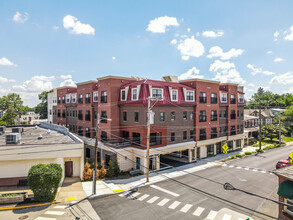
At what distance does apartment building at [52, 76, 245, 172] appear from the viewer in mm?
26359

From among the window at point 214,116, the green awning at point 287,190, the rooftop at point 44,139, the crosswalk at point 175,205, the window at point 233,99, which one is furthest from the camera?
the window at point 233,99

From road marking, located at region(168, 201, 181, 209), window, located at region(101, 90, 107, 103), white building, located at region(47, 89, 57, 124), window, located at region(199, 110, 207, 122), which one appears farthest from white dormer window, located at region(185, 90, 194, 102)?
white building, located at region(47, 89, 57, 124)

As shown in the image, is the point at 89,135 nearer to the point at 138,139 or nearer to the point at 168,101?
the point at 138,139

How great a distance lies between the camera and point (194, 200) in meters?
17.3

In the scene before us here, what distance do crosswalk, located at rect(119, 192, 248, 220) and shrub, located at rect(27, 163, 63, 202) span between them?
20.9 feet

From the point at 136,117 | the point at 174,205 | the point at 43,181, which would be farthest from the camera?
the point at 136,117

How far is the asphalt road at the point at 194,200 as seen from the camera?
14.8 metres

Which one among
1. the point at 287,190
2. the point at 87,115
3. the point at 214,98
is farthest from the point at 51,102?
the point at 287,190

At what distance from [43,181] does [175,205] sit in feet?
38.5

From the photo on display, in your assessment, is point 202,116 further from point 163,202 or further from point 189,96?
point 163,202

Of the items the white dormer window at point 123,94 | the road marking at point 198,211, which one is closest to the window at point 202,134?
the white dormer window at point 123,94

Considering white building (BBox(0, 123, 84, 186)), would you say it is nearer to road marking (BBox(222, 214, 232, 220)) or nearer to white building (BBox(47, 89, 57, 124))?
road marking (BBox(222, 214, 232, 220))

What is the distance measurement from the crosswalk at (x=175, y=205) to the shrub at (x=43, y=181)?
636 centimetres

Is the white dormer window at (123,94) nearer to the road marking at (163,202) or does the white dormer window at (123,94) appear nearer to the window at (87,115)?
the window at (87,115)
